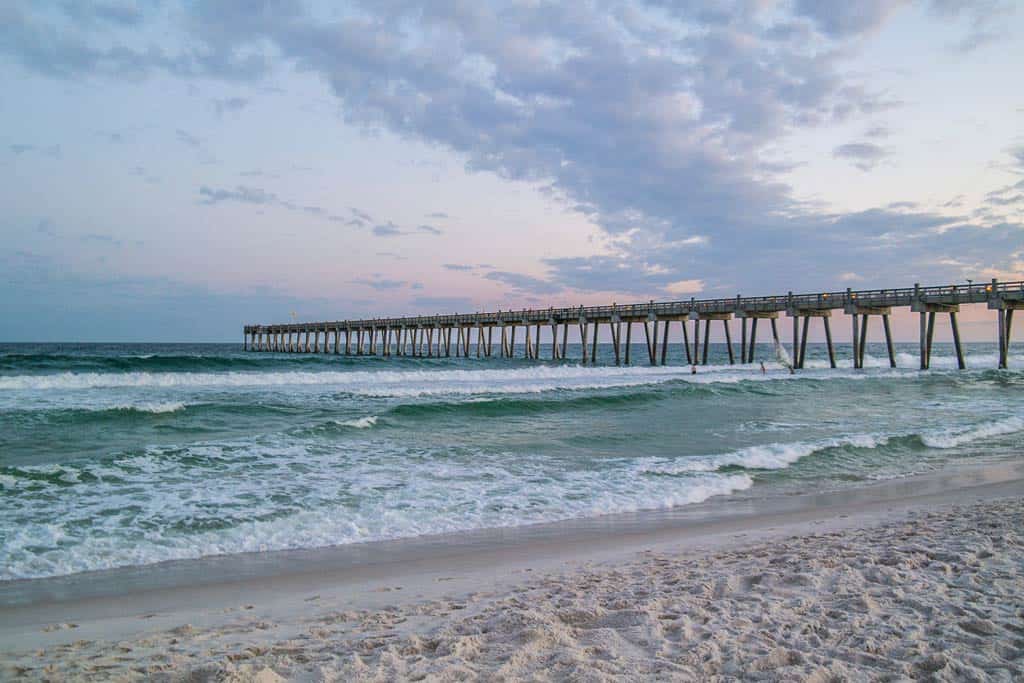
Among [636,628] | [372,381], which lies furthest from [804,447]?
[372,381]

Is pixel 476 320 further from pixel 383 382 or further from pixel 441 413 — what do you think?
pixel 441 413

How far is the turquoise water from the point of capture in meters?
7.23

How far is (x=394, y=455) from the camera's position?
39.3 ft

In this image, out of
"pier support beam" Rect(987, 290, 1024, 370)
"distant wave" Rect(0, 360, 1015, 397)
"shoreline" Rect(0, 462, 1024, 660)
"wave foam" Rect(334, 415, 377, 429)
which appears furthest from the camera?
"pier support beam" Rect(987, 290, 1024, 370)

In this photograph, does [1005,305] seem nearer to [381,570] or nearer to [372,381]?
[372,381]

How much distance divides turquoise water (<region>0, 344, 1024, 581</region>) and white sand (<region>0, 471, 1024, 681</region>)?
2.28 meters

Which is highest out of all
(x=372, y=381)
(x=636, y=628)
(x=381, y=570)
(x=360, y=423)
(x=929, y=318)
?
(x=929, y=318)

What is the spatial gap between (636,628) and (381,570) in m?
2.66

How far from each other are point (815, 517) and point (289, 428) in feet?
36.4

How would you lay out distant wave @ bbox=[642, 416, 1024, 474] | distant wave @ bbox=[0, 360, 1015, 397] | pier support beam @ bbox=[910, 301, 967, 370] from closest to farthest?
1. distant wave @ bbox=[642, 416, 1024, 474]
2. distant wave @ bbox=[0, 360, 1015, 397]
3. pier support beam @ bbox=[910, 301, 967, 370]

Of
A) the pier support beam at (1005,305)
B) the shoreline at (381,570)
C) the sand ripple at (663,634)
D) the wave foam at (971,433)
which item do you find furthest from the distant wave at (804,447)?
the pier support beam at (1005,305)

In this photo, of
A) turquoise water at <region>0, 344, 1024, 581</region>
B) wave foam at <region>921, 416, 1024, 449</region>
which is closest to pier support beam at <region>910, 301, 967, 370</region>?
turquoise water at <region>0, 344, 1024, 581</region>

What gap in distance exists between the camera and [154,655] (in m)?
3.75

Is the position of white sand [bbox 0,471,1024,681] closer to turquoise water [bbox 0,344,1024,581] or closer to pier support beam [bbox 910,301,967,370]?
turquoise water [bbox 0,344,1024,581]
